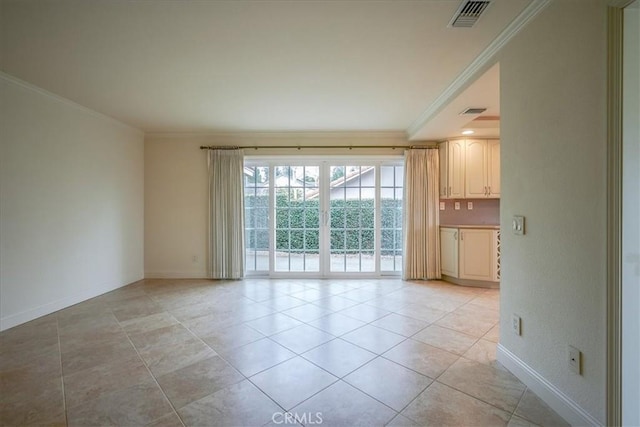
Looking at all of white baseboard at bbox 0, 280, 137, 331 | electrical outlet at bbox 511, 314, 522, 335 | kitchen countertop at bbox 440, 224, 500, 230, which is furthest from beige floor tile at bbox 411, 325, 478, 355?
white baseboard at bbox 0, 280, 137, 331

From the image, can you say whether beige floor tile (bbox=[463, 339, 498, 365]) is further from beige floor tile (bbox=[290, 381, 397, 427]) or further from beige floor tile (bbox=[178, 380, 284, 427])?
beige floor tile (bbox=[178, 380, 284, 427])

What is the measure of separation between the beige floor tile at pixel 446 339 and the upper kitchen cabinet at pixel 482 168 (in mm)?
2530

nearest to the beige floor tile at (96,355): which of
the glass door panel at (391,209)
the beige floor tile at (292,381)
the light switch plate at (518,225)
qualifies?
the beige floor tile at (292,381)

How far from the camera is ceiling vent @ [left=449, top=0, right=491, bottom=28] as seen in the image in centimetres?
171

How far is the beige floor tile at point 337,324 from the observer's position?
8.91 ft

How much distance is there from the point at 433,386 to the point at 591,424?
76 cm

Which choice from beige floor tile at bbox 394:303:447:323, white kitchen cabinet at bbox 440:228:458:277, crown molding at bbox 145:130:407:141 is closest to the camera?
beige floor tile at bbox 394:303:447:323

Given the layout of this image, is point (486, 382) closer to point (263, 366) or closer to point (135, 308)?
point (263, 366)

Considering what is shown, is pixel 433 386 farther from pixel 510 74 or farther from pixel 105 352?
pixel 105 352

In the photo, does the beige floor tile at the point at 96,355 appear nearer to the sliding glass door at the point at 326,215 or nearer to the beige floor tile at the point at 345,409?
the beige floor tile at the point at 345,409

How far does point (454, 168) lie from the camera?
4477 mm

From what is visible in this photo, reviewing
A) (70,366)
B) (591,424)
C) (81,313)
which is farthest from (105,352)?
(591,424)

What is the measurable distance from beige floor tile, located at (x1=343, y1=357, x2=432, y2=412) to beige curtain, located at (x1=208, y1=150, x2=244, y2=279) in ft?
10.0

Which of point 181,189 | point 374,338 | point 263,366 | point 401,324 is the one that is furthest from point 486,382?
point 181,189
